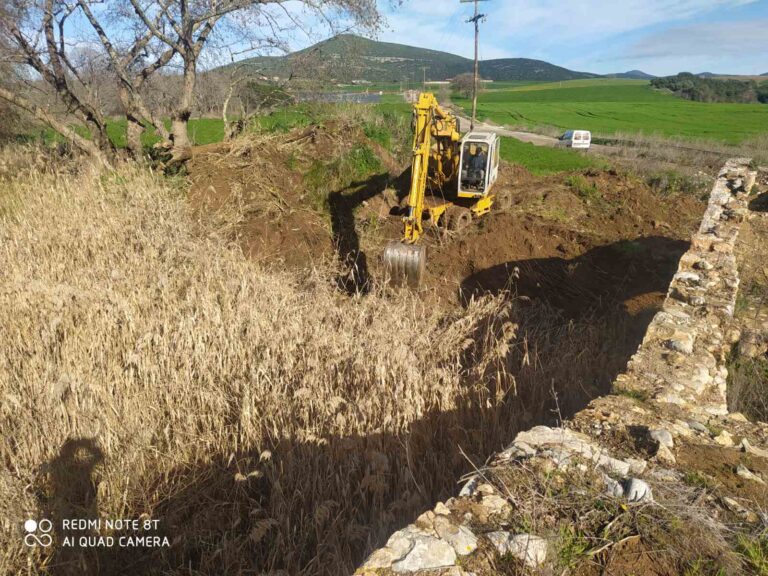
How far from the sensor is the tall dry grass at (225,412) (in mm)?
2660

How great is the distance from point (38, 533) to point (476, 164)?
9.38 m

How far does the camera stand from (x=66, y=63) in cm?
971

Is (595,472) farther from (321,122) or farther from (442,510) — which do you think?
(321,122)

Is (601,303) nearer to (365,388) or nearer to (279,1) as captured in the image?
(365,388)

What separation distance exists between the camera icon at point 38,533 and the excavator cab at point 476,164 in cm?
912

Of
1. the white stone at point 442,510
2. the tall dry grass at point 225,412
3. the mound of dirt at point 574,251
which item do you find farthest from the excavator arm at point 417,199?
the white stone at point 442,510

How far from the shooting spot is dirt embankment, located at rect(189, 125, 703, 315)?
851 centimetres

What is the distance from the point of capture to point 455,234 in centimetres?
1002

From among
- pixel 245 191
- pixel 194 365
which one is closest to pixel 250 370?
pixel 194 365

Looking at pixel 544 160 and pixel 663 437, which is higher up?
pixel 544 160

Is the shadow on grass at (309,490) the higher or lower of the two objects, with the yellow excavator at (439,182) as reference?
lower

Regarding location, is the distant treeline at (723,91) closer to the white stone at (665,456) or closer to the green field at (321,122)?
the green field at (321,122)

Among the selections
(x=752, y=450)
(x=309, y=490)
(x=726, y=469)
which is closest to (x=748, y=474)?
(x=726, y=469)

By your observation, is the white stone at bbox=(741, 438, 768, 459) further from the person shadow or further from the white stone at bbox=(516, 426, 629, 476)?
the person shadow
